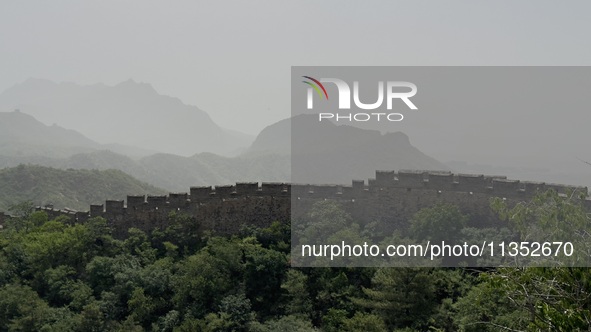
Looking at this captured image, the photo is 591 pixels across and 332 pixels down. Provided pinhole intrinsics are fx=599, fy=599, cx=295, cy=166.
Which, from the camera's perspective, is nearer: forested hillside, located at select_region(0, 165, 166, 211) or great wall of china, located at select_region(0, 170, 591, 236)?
great wall of china, located at select_region(0, 170, 591, 236)

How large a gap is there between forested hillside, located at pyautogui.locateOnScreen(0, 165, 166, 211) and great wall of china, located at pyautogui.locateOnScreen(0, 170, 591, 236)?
20237mm

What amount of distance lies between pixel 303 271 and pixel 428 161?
10262 millimetres

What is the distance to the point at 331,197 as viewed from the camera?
54.6ft

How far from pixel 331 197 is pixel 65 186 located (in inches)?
1124

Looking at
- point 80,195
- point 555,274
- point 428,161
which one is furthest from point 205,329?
point 80,195

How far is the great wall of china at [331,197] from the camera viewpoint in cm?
1545

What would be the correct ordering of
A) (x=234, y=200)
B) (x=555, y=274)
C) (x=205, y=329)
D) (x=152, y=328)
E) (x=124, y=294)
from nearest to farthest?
1. (x=555, y=274)
2. (x=205, y=329)
3. (x=152, y=328)
4. (x=124, y=294)
5. (x=234, y=200)

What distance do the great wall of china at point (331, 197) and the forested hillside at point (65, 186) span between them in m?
20.2

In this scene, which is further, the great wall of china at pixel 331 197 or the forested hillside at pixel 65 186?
the forested hillside at pixel 65 186

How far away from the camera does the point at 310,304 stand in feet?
44.5

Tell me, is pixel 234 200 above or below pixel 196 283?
above

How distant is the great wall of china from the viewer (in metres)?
15.5

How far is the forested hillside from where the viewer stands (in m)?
37.1

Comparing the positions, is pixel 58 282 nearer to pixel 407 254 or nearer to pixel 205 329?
pixel 205 329
